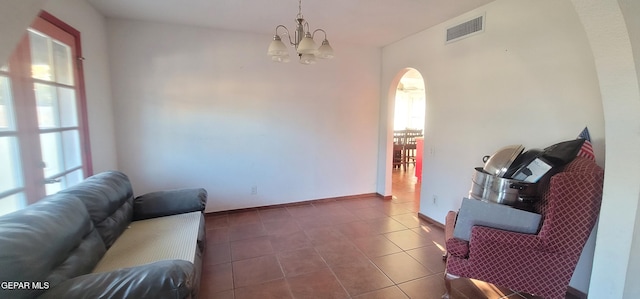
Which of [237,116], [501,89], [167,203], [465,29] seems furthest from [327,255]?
[465,29]

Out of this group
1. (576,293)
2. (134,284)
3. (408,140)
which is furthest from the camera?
(408,140)

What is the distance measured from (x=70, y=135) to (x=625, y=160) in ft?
12.4

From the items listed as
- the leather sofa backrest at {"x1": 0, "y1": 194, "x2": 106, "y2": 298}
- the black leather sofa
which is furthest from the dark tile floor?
the leather sofa backrest at {"x1": 0, "y1": 194, "x2": 106, "y2": 298}

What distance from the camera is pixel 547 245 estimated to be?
66.6 inches

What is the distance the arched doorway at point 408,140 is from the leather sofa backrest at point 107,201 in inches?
137

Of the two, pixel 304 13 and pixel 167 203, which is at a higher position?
pixel 304 13

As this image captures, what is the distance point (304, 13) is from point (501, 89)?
2.06 m

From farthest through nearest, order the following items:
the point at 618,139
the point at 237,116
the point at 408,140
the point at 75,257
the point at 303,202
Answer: the point at 408,140
the point at 303,202
the point at 237,116
the point at 75,257
the point at 618,139

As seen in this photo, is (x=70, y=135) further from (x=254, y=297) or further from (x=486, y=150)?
(x=486, y=150)

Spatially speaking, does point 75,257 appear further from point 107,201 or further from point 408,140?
point 408,140

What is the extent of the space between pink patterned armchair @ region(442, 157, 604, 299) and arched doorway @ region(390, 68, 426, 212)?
2111 mm

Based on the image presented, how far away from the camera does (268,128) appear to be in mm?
3809

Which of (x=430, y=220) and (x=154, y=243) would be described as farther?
(x=430, y=220)

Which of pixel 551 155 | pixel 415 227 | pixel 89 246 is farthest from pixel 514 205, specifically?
pixel 89 246
